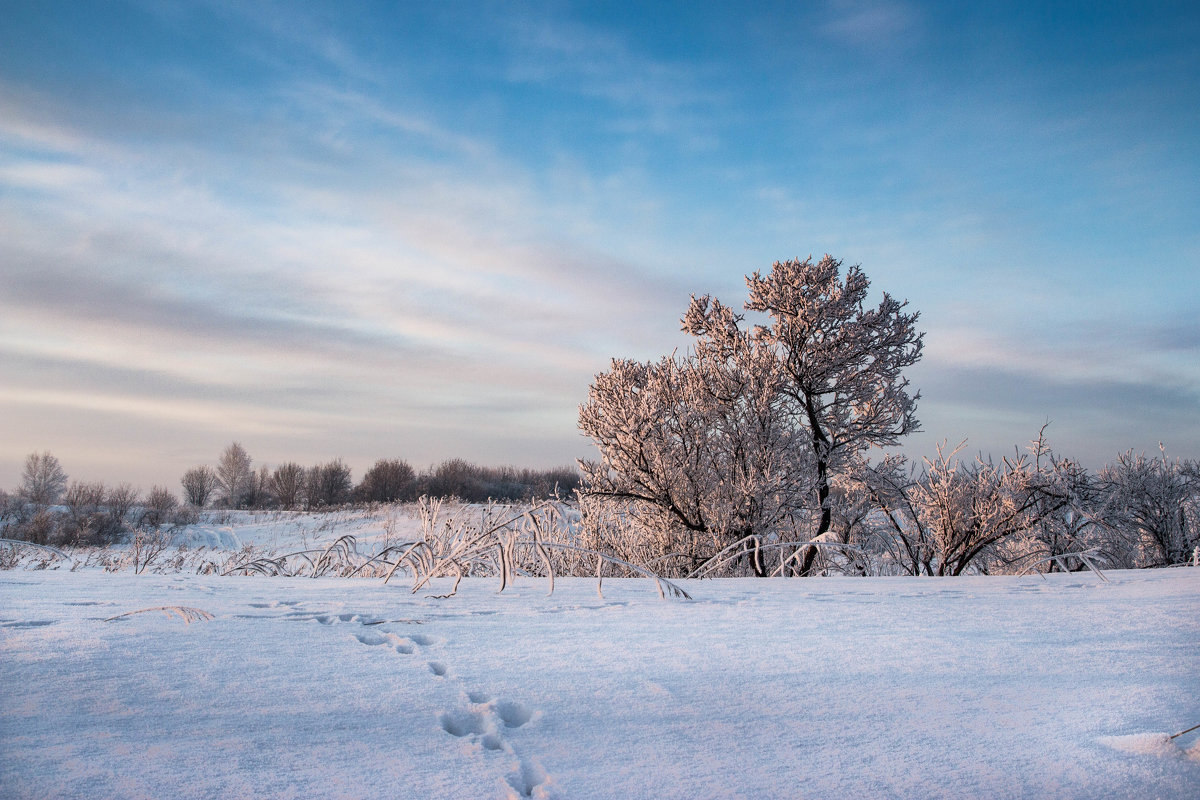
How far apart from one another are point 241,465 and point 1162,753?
5221cm

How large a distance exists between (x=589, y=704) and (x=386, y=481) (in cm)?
4397

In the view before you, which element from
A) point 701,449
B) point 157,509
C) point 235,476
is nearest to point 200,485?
point 235,476

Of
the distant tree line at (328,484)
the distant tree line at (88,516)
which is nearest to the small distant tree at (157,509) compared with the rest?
the distant tree line at (88,516)

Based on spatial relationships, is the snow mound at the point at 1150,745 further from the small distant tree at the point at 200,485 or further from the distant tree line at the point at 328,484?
the small distant tree at the point at 200,485

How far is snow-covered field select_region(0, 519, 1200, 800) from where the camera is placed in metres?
1.02

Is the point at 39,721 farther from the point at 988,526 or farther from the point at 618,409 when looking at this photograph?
the point at 988,526

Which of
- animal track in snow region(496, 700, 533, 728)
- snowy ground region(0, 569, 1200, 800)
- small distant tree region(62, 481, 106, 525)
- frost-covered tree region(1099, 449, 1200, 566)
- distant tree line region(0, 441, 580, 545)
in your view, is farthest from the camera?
distant tree line region(0, 441, 580, 545)

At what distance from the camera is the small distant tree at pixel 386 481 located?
42422 millimetres

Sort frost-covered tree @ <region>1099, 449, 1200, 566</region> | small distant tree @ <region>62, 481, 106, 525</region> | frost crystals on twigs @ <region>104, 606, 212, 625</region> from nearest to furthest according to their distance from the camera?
frost crystals on twigs @ <region>104, 606, 212, 625</region>
frost-covered tree @ <region>1099, 449, 1200, 566</region>
small distant tree @ <region>62, 481, 106, 525</region>

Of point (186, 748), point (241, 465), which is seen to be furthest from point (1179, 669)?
point (241, 465)

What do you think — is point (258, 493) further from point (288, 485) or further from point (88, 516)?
point (88, 516)

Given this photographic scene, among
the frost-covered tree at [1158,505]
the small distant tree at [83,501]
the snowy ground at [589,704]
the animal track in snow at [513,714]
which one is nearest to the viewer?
the snowy ground at [589,704]

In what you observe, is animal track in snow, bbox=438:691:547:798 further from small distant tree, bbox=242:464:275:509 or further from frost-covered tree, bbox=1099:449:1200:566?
small distant tree, bbox=242:464:275:509

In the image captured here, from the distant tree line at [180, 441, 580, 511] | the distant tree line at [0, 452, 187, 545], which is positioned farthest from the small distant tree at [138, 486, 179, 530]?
the distant tree line at [180, 441, 580, 511]
